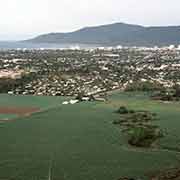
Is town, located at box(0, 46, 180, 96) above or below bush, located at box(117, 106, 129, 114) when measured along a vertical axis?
below

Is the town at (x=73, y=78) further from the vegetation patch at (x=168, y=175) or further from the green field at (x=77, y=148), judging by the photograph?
the vegetation patch at (x=168, y=175)

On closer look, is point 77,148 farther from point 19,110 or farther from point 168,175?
point 19,110

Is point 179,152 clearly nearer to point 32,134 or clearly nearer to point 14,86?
point 32,134

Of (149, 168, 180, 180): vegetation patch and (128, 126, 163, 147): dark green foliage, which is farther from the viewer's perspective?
(128, 126, 163, 147): dark green foliage

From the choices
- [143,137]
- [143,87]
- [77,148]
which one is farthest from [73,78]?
[77,148]

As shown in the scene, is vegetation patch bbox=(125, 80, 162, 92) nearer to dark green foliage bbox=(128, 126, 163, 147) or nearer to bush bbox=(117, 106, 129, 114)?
bush bbox=(117, 106, 129, 114)

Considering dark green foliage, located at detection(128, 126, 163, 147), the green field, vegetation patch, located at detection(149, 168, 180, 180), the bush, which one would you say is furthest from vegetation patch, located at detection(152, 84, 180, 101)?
vegetation patch, located at detection(149, 168, 180, 180)
